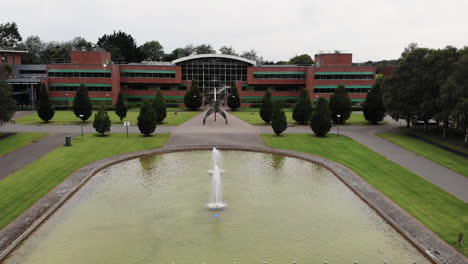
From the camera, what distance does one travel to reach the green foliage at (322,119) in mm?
46719

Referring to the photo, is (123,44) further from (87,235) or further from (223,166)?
(87,235)

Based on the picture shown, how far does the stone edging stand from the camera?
696 inches

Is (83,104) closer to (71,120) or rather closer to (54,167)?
(71,120)

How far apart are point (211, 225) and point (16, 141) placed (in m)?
33.2

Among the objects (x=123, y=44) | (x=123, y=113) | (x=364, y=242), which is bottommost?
(x=364, y=242)

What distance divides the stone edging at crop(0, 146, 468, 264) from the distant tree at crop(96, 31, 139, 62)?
292 feet

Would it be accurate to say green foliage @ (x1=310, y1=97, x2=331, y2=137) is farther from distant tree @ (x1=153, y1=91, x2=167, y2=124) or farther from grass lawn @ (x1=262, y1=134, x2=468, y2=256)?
distant tree @ (x1=153, y1=91, x2=167, y2=124)

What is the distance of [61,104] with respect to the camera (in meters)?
80.2

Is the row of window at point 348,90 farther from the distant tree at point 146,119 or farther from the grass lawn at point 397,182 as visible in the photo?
the distant tree at point 146,119

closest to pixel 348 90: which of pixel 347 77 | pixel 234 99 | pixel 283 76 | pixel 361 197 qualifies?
pixel 347 77

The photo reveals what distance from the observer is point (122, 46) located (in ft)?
383

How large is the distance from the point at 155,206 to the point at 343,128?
39400mm

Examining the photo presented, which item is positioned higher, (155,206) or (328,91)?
(328,91)

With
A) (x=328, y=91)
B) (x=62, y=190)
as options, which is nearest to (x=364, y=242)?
(x=62, y=190)
